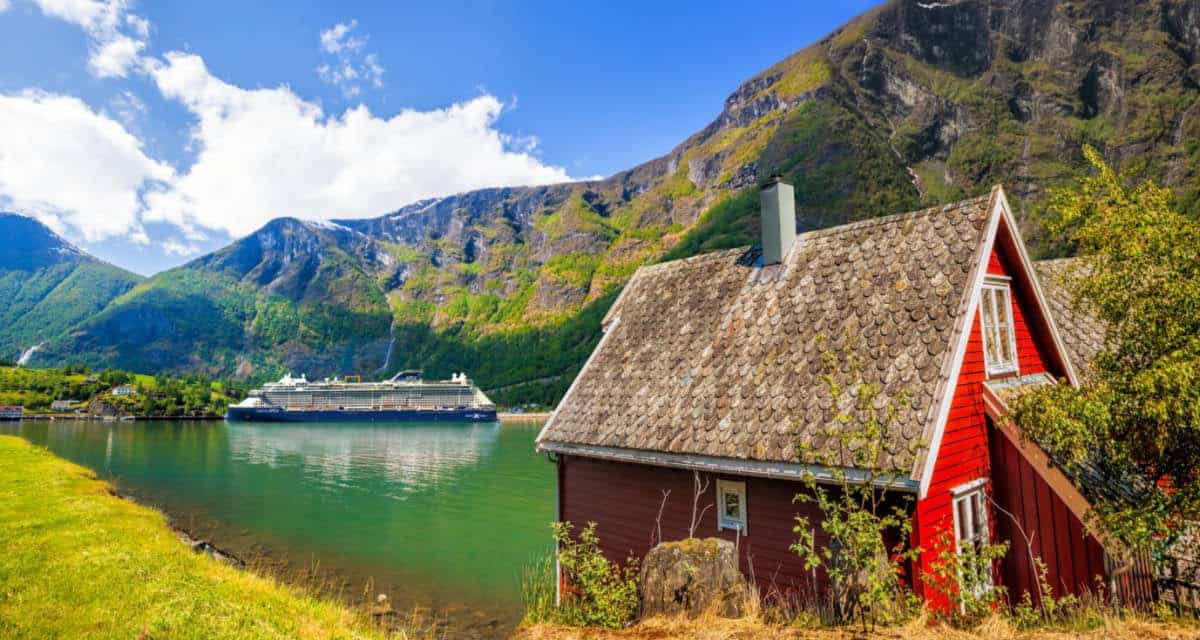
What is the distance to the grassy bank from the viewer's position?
283 inches

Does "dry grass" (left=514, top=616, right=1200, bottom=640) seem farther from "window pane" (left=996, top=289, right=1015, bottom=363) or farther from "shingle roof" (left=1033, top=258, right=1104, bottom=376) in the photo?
"shingle roof" (left=1033, top=258, right=1104, bottom=376)

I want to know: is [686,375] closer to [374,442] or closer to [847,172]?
[374,442]

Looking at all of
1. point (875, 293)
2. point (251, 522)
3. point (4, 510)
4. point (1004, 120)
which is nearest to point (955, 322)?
point (875, 293)

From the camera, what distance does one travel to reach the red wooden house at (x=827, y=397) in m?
7.91

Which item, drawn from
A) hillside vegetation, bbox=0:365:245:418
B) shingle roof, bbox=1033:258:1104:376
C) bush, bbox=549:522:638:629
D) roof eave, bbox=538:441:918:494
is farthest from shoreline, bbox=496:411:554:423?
bush, bbox=549:522:638:629

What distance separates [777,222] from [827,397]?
14.2 feet

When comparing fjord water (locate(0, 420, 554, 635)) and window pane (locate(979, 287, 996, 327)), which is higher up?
window pane (locate(979, 287, 996, 327))

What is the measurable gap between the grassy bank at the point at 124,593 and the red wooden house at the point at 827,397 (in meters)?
4.89

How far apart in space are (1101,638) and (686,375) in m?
6.46

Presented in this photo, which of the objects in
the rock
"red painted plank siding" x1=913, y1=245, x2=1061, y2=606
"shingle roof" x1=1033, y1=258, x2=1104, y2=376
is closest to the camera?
the rock

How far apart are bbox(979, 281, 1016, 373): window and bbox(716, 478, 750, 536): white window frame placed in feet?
14.2

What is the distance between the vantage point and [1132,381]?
608 cm

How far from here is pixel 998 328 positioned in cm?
963

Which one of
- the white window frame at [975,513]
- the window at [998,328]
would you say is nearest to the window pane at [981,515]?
the white window frame at [975,513]
